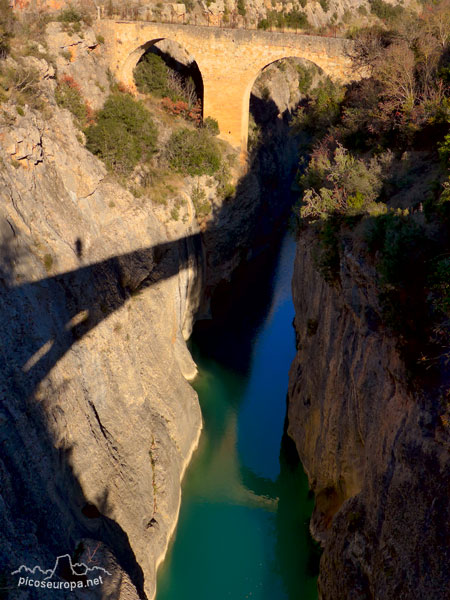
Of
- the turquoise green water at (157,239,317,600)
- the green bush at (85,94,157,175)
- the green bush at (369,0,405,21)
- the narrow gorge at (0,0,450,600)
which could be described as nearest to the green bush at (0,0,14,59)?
the narrow gorge at (0,0,450,600)

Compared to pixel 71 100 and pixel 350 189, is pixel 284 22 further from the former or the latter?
pixel 350 189

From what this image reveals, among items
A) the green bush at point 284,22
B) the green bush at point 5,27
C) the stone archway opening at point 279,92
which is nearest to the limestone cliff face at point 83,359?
the green bush at point 5,27

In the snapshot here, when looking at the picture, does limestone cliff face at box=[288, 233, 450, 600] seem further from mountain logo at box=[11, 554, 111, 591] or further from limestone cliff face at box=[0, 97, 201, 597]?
mountain logo at box=[11, 554, 111, 591]

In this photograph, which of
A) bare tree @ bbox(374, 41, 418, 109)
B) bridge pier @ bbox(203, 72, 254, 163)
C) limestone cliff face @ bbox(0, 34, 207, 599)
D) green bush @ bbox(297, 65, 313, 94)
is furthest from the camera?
green bush @ bbox(297, 65, 313, 94)

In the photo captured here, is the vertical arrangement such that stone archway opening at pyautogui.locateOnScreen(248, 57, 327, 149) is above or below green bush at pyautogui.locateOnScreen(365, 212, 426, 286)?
above

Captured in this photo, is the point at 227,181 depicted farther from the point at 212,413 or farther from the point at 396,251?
the point at 396,251

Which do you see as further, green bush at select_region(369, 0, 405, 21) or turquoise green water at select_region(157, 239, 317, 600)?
green bush at select_region(369, 0, 405, 21)

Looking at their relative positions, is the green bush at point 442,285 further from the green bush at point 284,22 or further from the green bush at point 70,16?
the green bush at point 284,22
